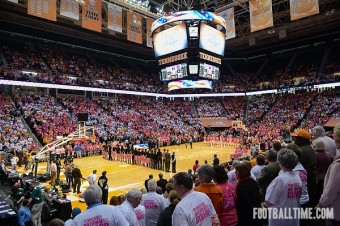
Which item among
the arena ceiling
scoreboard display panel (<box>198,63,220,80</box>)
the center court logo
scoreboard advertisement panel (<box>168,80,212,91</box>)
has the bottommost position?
the center court logo

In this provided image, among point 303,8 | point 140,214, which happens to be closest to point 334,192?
point 140,214

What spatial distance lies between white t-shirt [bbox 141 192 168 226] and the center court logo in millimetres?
1768

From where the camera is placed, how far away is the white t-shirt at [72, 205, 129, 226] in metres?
2.87

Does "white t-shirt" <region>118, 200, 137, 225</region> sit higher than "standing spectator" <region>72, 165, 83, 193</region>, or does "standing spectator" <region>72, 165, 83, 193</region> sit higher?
"white t-shirt" <region>118, 200, 137, 225</region>

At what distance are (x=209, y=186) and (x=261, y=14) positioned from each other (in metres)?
20.3

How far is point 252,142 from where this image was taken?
25.5m

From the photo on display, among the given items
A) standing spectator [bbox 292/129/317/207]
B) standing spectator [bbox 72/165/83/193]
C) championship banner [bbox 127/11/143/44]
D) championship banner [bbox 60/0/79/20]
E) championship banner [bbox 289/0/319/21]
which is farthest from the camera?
championship banner [bbox 127/11/143/44]

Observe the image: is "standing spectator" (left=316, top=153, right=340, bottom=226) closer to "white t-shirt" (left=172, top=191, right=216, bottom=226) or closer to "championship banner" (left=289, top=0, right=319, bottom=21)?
"white t-shirt" (left=172, top=191, right=216, bottom=226)

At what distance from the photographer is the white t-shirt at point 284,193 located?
359cm

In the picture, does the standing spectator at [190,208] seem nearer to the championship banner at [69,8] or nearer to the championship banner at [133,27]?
the championship banner at [69,8]

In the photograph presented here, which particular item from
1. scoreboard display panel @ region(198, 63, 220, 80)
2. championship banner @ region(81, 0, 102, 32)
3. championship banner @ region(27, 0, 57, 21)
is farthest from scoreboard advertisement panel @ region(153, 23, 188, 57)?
championship banner @ region(27, 0, 57, 21)

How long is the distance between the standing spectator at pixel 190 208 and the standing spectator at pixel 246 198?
1.11 metres

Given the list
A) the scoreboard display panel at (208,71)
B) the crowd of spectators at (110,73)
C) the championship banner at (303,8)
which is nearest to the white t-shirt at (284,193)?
the championship banner at (303,8)

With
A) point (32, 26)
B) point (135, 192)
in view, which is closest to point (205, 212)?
point (135, 192)
